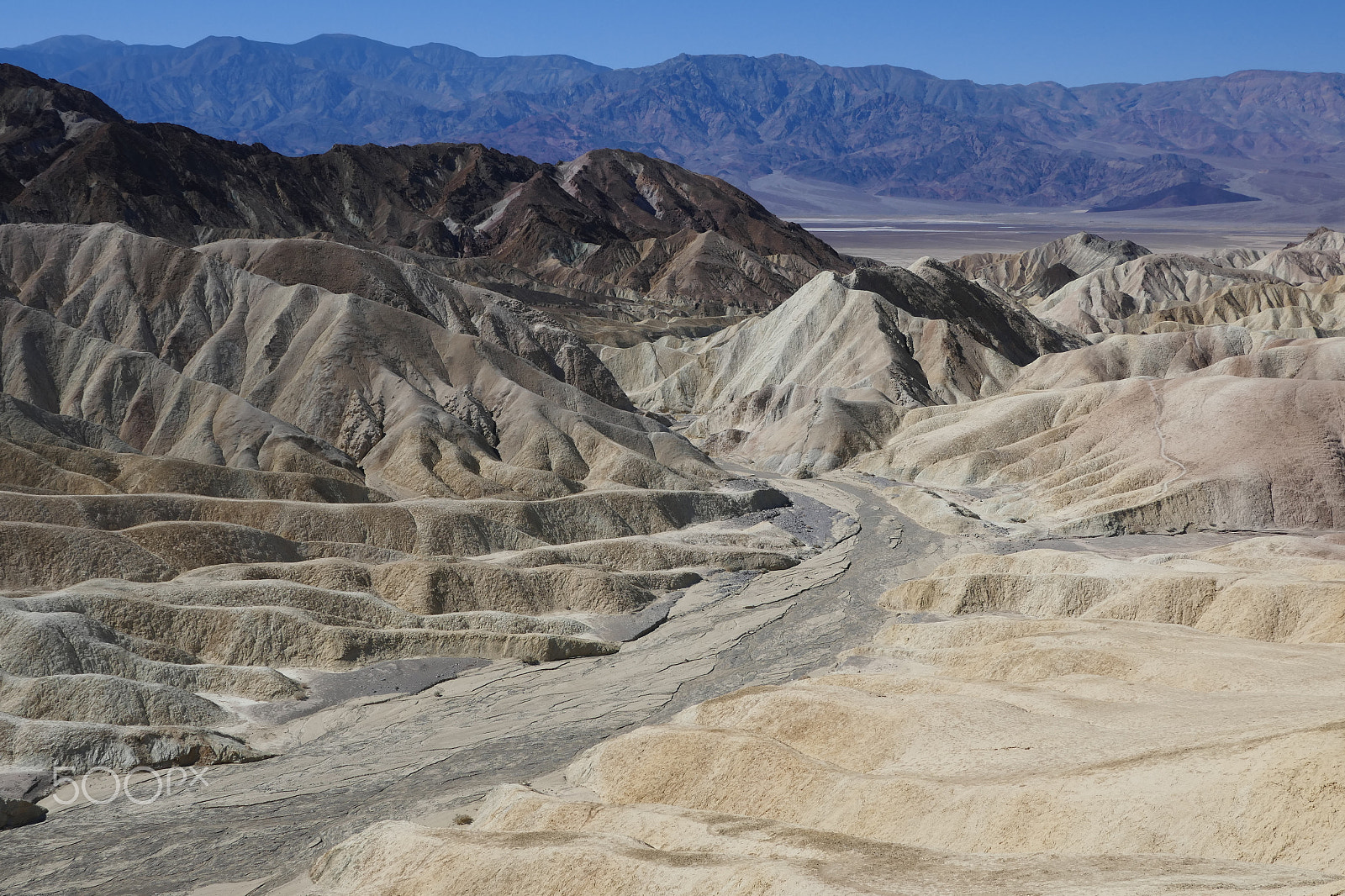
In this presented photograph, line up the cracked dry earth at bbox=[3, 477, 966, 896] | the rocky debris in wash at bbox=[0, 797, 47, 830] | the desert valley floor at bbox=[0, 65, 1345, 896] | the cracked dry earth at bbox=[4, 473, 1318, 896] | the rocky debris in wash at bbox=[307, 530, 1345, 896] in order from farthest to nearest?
the rocky debris in wash at bbox=[0, 797, 47, 830]
the cracked dry earth at bbox=[3, 477, 966, 896]
the desert valley floor at bbox=[0, 65, 1345, 896]
the cracked dry earth at bbox=[4, 473, 1318, 896]
the rocky debris in wash at bbox=[307, 530, 1345, 896]

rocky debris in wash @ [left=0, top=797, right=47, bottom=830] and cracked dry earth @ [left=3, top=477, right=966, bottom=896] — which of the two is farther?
rocky debris in wash @ [left=0, top=797, right=47, bottom=830]

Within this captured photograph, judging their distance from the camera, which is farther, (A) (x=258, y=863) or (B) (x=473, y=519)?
(B) (x=473, y=519)

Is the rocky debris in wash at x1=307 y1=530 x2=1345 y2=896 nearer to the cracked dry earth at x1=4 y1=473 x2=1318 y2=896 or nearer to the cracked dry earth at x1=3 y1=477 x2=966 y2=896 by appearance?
the cracked dry earth at x1=4 y1=473 x2=1318 y2=896

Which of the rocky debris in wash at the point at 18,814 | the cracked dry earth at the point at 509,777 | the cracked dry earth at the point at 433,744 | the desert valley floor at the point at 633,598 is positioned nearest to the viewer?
the cracked dry earth at the point at 509,777

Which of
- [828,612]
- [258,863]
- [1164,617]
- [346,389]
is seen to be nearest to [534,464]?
[346,389]

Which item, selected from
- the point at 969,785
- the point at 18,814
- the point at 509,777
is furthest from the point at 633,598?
the point at 969,785

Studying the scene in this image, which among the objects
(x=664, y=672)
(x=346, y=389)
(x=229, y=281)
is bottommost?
(x=664, y=672)

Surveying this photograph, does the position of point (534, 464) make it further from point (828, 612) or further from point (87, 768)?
point (87, 768)

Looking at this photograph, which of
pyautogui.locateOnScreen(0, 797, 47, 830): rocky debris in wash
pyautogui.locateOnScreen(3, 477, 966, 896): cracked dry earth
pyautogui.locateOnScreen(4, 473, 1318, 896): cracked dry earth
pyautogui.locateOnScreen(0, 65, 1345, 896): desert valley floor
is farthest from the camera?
pyautogui.locateOnScreen(0, 797, 47, 830): rocky debris in wash

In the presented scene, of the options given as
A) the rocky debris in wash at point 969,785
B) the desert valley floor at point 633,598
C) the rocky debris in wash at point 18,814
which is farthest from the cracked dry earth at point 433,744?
the rocky debris in wash at point 969,785

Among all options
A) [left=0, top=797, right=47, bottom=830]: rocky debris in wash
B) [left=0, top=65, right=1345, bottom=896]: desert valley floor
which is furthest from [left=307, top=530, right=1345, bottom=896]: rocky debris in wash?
[left=0, top=797, right=47, bottom=830]: rocky debris in wash

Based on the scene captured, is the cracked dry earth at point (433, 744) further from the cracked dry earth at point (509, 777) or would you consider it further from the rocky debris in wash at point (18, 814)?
the rocky debris in wash at point (18, 814)
